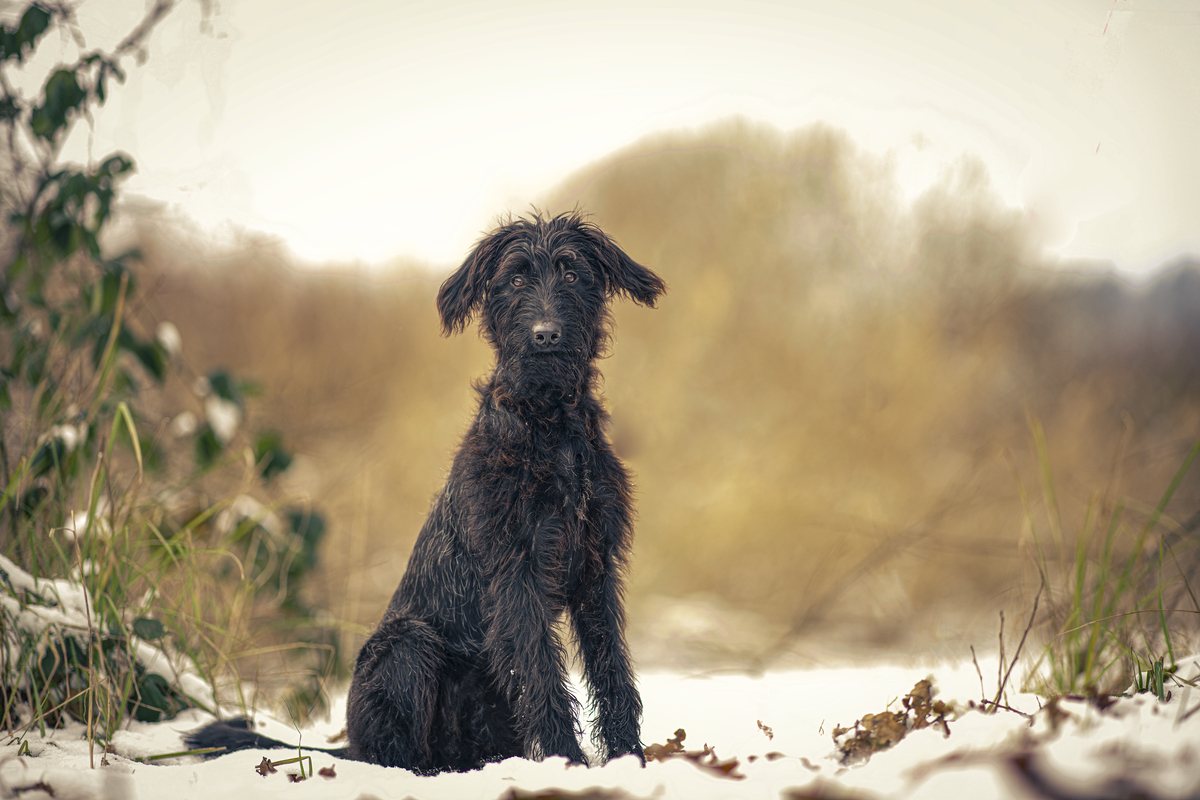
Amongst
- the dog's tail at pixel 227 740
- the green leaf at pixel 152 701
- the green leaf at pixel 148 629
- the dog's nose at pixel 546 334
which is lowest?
the dog's tail at pixel 227 740

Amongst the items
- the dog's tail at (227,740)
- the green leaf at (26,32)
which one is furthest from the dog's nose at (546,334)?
the green leaf at (26,32)

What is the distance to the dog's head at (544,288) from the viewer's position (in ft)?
8.57

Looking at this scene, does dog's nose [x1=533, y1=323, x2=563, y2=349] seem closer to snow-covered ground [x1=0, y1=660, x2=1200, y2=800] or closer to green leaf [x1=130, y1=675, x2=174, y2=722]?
snow-covered ground [x1=0, y1=660, x2=1200, y2=800]

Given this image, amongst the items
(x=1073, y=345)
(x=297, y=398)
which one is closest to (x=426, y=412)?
(x=297, y=398)

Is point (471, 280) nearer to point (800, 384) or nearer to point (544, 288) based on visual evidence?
point (544, 288)

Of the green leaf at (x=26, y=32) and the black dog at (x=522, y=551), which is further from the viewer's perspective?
the green leaf at (x=26, y=32)

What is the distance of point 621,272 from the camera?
9.39 ft

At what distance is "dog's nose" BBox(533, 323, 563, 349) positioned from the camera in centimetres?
254

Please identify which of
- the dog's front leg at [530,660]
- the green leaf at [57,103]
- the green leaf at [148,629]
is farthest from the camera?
the green leaf at [57,103]

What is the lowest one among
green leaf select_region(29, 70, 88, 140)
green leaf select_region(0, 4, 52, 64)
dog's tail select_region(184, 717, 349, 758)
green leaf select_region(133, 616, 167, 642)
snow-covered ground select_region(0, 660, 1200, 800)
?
snow-covered ground select_region(0, 660, 1200, 800)

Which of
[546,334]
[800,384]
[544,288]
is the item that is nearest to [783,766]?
[546,334]

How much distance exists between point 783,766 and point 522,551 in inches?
48.1

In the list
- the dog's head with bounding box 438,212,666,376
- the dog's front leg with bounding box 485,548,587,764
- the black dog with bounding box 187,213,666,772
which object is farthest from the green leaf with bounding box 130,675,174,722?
the dog's head with bounding box 438,212,666,376

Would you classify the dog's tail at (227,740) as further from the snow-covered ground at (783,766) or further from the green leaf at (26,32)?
the green leaf at (26,32)
